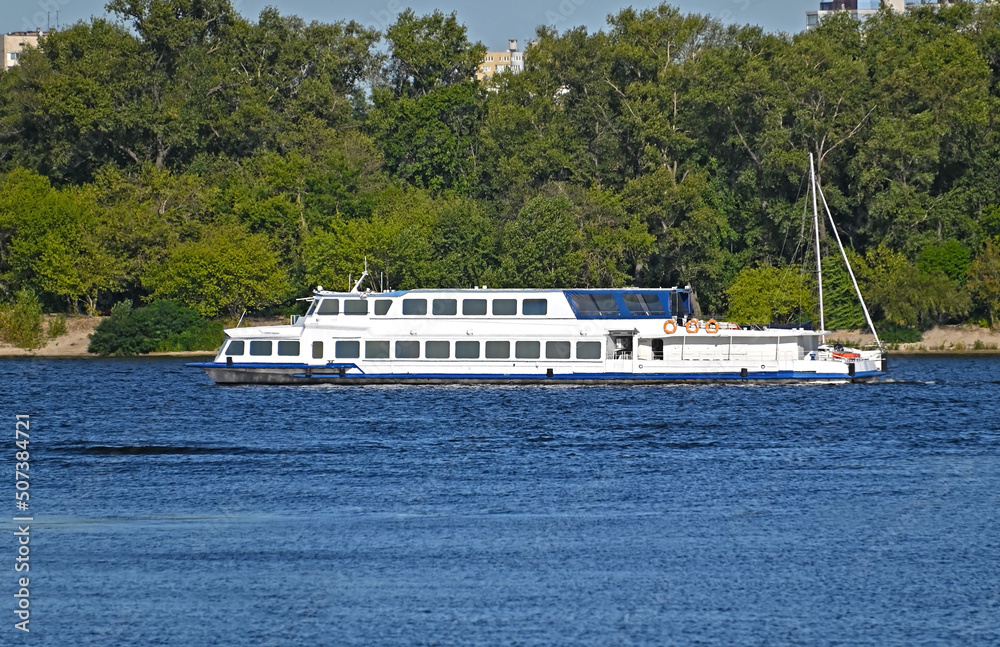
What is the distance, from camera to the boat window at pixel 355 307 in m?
66.6

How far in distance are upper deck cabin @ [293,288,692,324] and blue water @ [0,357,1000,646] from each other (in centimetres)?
881

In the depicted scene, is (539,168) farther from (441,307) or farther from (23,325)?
(441,307)

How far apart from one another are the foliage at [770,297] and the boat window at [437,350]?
127ft

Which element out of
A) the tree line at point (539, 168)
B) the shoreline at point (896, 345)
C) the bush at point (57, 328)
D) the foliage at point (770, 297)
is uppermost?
the tree line at point (539, 168)

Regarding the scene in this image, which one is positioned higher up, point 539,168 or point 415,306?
point 539,168

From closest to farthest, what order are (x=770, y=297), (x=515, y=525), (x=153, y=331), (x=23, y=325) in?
1. (x=515, y=525)
2. (x=153, y=331)
3. (x=23, y=325)
4. (x=770, y=297)

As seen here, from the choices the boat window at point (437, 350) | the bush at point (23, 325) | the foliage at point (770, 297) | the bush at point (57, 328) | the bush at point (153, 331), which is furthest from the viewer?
the bush at point (57, 328)

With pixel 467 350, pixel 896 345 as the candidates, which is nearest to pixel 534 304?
pixel 467 350

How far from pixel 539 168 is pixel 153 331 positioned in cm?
3054

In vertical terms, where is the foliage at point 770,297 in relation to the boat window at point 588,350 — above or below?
above

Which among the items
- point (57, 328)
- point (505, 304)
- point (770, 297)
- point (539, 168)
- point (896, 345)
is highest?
point (539, 168)

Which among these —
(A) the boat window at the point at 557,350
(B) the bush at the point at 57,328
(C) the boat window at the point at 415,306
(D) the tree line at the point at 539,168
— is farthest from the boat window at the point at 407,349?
(B) the bush at the point at 57,328

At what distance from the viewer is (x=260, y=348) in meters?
67.1

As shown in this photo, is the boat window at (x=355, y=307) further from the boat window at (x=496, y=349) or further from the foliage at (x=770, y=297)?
the foliage at (x=770, y=297)
